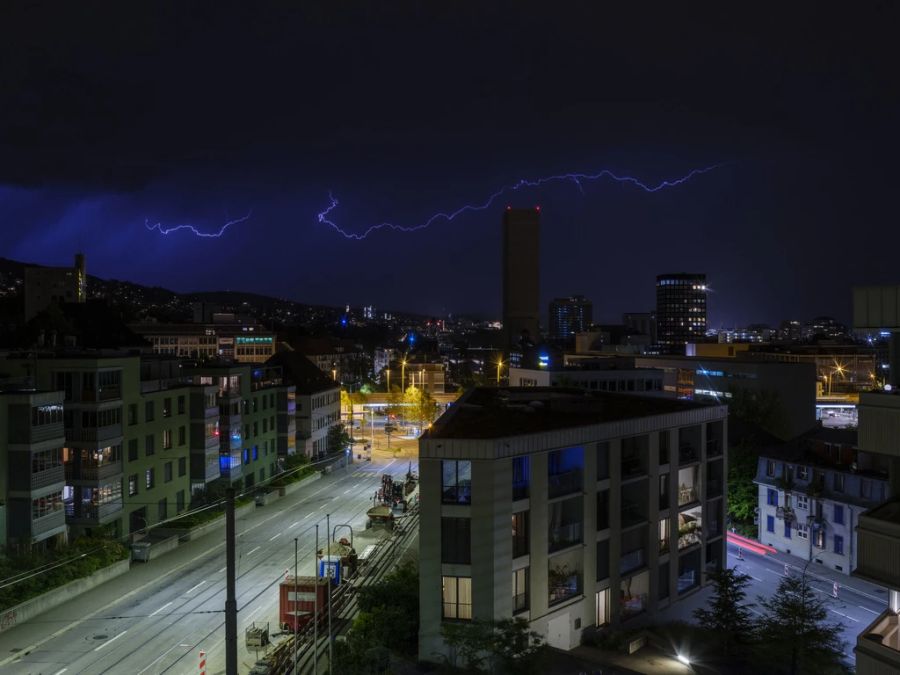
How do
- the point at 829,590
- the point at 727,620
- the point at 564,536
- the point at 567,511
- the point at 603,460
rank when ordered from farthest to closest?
the point at 829,590 < the point at 603,460 < the point at 727,620 < the point at 567,511 < the point at 564,536

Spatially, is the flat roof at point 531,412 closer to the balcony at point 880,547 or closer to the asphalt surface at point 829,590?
the asphalt surface at point 829,590

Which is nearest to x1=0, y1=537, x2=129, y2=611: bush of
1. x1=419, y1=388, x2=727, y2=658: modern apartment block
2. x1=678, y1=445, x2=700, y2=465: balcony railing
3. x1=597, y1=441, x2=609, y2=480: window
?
x1=419, y1=388, x2=727, y2=658: modern apartment block

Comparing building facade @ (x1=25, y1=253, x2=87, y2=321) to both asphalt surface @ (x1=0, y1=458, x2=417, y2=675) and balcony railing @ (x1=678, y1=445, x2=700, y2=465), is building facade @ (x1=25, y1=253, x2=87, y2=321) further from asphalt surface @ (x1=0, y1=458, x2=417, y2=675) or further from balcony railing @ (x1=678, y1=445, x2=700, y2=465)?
balcony railing @ (x1=678, y1=445, x2=700, y2=465)

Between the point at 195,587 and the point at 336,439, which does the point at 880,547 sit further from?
the point at 336,439

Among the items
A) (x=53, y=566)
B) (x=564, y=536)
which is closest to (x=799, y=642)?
(x=564, y=536)

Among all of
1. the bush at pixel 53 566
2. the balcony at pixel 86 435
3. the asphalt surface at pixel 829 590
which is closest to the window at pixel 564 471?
the asphalt surface at pixel 829 590

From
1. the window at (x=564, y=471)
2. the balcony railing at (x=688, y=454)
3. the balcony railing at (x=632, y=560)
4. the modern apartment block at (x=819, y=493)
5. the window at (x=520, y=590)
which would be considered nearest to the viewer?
the window at (x=520, y=590)
